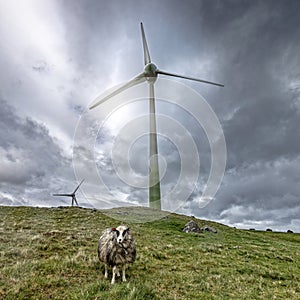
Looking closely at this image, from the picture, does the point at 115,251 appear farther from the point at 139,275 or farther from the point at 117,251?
the point at 139,275

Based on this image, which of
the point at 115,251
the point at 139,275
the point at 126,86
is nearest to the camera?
the point at 115,251

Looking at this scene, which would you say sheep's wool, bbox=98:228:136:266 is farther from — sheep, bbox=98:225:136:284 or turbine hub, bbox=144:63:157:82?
turbine hub, bbox=144:63:157:82

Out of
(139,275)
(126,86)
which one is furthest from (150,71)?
(139,275)

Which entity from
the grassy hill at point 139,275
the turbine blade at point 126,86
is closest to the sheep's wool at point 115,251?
the grassy hill at point 139,275

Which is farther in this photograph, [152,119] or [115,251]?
[152,119]

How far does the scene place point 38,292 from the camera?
8.31m

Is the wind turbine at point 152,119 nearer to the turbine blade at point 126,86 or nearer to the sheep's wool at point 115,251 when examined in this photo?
the turbine blade at point 126,86

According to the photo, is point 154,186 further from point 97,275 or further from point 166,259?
point 97,275

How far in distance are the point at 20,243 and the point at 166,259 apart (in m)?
9.17

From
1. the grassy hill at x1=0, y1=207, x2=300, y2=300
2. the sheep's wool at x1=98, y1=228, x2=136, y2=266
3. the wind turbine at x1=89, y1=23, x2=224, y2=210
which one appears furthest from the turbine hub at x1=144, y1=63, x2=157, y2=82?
the sheep's wool at x1=98, y1=228, x2=136, y2=266

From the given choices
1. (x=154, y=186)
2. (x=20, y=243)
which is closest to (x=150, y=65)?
(x=154, y=186)

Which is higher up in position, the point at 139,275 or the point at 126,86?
the point at 126,86

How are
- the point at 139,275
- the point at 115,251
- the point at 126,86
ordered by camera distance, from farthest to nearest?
the point at 126,86, the point at 139,275, the point at 115,251

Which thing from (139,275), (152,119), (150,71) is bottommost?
(139,275)
